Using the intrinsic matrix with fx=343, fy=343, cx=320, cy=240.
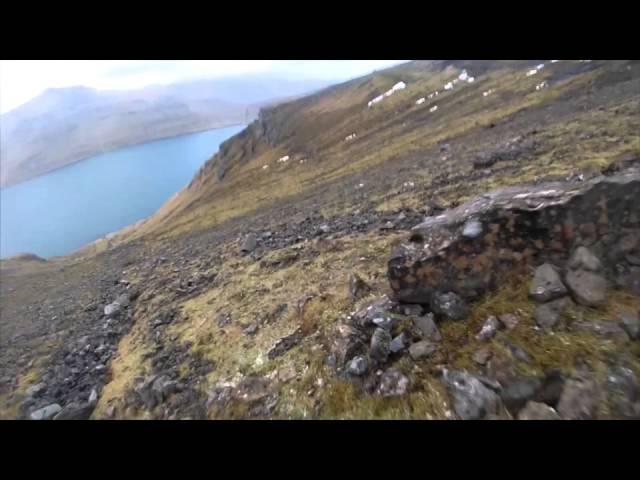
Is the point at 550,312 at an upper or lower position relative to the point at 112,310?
upper

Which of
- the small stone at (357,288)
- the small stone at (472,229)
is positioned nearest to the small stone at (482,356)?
the small stone at (472,229)

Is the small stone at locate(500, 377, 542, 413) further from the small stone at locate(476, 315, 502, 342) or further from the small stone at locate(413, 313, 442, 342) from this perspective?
the small stone at locate(413, 313, 442, 342)

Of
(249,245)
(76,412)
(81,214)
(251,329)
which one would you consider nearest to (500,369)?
(251,329)

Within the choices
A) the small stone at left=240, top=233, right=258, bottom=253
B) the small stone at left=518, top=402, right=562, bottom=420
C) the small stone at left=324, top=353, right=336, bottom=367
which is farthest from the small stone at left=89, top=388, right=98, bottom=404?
the small stone at left=518, top=402, right=562, bottom=420

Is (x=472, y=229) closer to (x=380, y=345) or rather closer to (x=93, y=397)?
(x=380, y=345)
